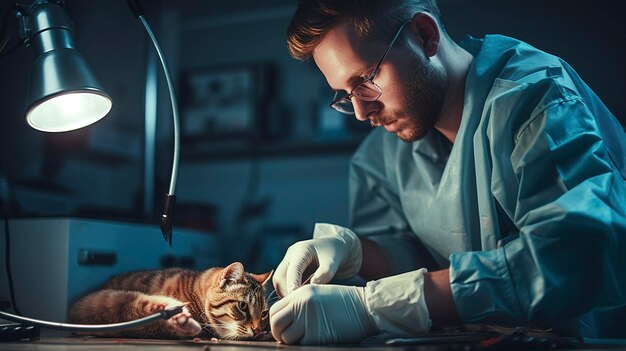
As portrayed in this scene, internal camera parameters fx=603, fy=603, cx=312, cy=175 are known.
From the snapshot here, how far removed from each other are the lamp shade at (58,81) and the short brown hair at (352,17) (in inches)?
17.3

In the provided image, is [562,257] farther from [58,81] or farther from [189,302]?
[58,81]

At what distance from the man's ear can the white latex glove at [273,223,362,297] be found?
446mm

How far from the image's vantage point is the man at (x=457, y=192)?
93cm

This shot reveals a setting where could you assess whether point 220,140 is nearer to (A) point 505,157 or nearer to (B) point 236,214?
(B) point 236,214

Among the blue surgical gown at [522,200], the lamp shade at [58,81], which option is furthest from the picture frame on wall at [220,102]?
the lamp shade at [58,81]

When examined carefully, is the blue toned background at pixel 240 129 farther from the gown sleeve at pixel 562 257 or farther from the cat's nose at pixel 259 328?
the gown sleeve at pixel 562 257

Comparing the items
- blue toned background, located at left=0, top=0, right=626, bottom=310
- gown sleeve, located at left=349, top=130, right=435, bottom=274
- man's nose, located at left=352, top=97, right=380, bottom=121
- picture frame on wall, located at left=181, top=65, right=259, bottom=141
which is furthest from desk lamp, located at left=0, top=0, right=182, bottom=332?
picture frame on wall, located at left=181, top=65, right=259, bottom=141

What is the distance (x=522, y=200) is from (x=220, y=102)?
5.90ft

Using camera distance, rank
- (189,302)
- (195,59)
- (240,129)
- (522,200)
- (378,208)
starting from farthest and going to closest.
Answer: (195,59)
(240,129)
(378,208)
(189,302)
(522,200)

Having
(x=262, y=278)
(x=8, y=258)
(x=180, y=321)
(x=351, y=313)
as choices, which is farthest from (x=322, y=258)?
(x=8, y=258)

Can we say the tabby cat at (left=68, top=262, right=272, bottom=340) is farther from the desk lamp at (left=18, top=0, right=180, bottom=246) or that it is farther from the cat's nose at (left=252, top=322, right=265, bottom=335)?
the desk lamp at (left=18, top=0, right=180, bottom=246)

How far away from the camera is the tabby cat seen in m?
1.08

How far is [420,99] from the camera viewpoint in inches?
50.8

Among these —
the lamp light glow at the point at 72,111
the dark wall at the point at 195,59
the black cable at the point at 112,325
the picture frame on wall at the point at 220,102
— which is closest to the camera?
the black cable at the point at 112,325
